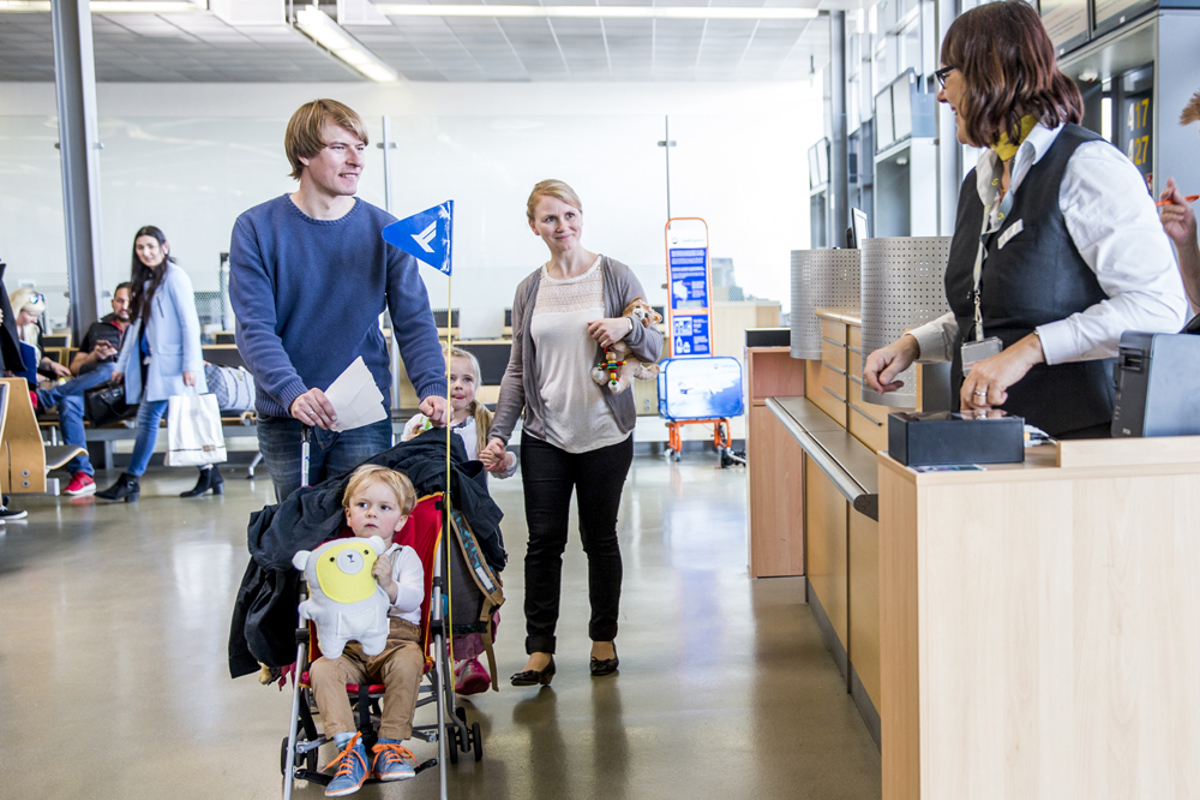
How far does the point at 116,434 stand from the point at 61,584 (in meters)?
3.09

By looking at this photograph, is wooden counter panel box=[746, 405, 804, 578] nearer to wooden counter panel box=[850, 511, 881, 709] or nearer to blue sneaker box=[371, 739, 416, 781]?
wooden counter panel box=[850, 511, 881, 709]

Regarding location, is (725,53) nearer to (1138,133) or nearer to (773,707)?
(1138,133)

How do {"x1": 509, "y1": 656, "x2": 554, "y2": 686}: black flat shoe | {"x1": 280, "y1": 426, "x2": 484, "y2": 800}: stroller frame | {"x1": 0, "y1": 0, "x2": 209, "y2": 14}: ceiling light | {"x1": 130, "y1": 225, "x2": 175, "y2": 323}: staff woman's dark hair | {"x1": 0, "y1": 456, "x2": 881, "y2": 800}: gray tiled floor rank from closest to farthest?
{"x1": 280, "y1": 426, "x2": 484, "y2": 800}: stroller frame, {"x1": 0, "y1": 456, "x2": 881, "y2": 800}: gray tiled floor, {"x1": 509, "y1": 656, "x2": 554, "y2": 686}: black flat shoe, {"x1": 130, "y1": 225, "x2": 175, "y2": 323}: staff woman's dark hair, {"x1": 0, "y1": 0, "x2": 209, "y2": 14}: ceiling light

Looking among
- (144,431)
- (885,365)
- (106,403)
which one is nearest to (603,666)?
(885,365)

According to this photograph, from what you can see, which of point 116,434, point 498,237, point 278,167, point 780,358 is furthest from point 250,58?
point 780,358

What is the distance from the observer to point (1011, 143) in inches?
66.1

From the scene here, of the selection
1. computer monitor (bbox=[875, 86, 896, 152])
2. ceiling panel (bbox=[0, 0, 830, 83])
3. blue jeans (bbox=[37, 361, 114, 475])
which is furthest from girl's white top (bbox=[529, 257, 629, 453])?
ceiling panel (bbox=[0, 0, 830, 83])

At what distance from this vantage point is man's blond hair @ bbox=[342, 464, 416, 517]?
7.63ft

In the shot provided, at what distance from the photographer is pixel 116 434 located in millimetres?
7395

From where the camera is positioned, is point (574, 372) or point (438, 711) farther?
point (574, 372)

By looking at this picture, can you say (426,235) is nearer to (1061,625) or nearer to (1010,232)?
(1010,232)

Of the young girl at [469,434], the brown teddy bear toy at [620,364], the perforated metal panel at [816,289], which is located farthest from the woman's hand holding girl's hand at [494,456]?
the perforated metal panel at [816,289]

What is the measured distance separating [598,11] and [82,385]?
581 cm

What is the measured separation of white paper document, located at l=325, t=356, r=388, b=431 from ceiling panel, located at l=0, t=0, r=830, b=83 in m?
7.93
